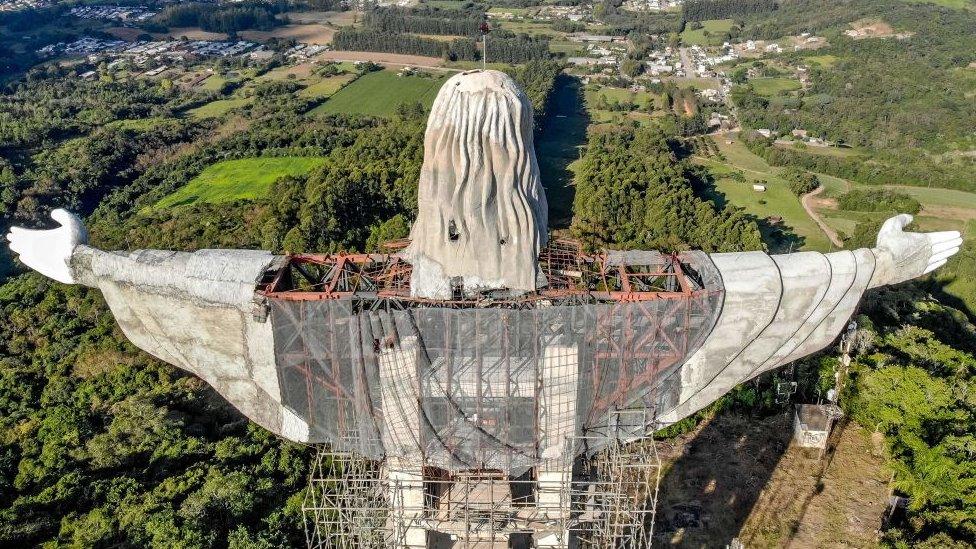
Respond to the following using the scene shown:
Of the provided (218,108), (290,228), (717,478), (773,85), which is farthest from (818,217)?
(218,108)

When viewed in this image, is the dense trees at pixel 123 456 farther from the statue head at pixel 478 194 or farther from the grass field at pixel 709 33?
the grass field at pixel 709 33

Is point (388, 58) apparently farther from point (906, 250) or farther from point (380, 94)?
point (906, 250)

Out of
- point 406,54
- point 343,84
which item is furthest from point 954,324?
point 406,54

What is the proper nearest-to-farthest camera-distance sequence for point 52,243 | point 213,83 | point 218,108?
point 52,243, point 218,108, point 213,83

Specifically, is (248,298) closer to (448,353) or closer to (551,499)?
(448,353)

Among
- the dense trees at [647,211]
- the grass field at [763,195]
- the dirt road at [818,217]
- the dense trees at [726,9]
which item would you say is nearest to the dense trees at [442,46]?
the grass field at [763,195]
